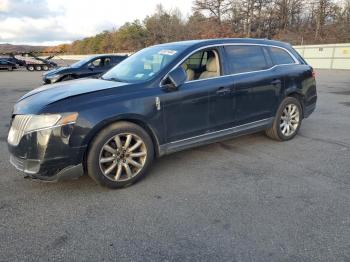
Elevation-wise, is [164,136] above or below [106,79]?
below

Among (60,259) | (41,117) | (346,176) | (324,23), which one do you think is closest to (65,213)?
(60,259)

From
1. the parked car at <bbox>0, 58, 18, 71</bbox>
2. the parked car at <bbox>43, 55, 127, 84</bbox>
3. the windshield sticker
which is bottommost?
the parked car at <bbox>0, 58, 18, 71</bbox>

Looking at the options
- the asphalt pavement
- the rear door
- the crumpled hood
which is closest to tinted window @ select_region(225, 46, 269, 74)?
the rear door

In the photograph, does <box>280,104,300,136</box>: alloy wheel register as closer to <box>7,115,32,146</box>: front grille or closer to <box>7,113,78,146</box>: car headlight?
<box>7,113,78,146</box>: car headlight

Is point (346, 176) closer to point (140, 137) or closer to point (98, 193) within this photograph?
point (140, 137)

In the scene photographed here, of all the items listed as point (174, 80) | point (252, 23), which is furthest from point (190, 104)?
point (252, 23)

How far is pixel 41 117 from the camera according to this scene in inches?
132

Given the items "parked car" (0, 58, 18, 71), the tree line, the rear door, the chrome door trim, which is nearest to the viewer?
the chrome door trim

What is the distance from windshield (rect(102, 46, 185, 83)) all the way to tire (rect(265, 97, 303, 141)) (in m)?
2.15

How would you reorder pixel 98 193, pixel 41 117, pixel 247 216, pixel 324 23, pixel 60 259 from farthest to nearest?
pixel 324 23
pixel 98 193
pixel 41 117
pixel 247 216
pixel 60 259

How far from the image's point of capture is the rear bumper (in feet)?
10.9

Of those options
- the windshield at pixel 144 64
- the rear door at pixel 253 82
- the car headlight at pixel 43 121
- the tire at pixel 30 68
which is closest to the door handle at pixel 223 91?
the rear door at pixel 253 82

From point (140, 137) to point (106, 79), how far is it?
1.22 meters

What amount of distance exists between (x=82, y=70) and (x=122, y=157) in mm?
9890
